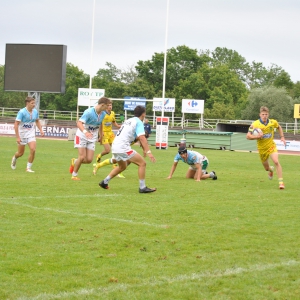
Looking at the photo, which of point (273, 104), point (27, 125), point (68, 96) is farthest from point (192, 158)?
point (68, 96)

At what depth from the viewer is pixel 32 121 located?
725 inches

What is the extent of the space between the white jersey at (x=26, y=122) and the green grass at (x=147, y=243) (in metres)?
4.00

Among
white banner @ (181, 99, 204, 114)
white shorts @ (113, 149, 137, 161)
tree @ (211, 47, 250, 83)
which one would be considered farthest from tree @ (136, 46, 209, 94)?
white shorts @ (113, 149, 137, 161)

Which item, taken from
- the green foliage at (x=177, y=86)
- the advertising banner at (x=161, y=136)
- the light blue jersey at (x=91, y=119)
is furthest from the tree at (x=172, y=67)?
the light blue jersey at (x=91, y=119)

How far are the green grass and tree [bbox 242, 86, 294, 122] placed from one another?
70665mm

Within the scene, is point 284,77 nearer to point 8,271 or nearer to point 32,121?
point 32,121

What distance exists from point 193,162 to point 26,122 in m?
4.80

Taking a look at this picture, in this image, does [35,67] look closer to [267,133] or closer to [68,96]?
[267,133]

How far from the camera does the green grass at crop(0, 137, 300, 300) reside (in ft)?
20.4

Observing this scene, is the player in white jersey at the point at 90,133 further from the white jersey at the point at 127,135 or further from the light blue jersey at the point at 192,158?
the white jersey at the point at 127,135

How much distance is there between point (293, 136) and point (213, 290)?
2042 inches

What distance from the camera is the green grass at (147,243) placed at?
622cm

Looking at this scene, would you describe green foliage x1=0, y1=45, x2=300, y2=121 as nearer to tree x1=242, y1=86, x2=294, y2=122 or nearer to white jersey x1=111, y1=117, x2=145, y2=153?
tree x1=242, y1=86, x2=294, y2=122

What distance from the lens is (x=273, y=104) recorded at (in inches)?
3351
